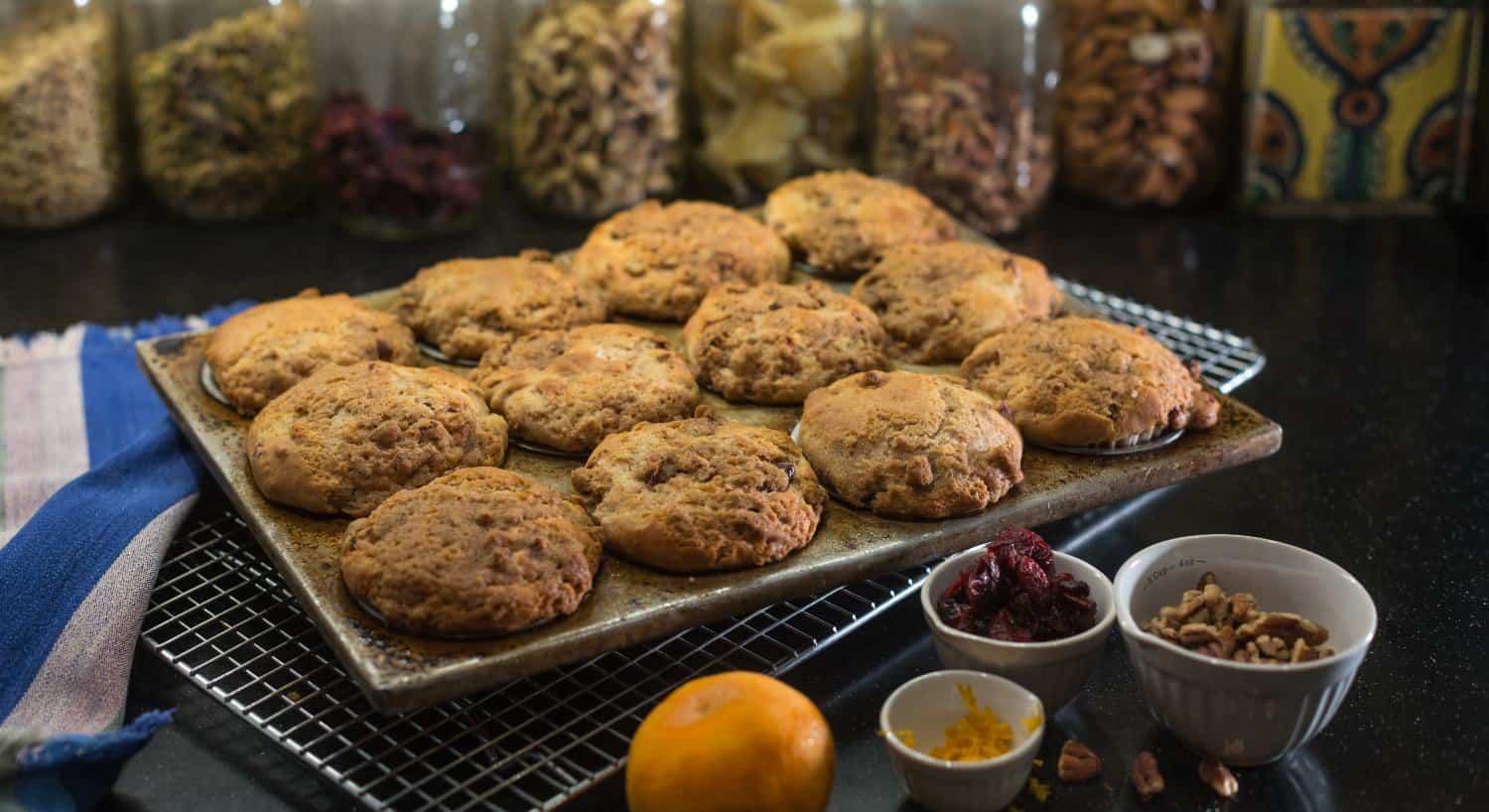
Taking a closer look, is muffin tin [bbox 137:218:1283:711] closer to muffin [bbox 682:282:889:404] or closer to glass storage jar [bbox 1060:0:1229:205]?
muffin [bbox 682:282:889:404]

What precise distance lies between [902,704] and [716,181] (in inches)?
75.4

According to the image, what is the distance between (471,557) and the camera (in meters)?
1.45

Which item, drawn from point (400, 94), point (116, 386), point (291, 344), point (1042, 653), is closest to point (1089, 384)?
point (1042, 653)

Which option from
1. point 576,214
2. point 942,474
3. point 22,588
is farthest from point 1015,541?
point 576,214

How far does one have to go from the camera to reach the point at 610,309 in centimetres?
218

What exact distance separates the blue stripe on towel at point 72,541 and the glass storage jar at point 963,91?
149 centimetres

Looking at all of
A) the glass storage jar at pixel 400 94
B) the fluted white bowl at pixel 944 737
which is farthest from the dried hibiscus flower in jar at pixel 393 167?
the fluted white bowl at pixel 944 737

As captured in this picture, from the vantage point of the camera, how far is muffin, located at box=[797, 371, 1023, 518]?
1646mm

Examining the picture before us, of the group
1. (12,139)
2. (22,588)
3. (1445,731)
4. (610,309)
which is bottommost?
(1445,731)

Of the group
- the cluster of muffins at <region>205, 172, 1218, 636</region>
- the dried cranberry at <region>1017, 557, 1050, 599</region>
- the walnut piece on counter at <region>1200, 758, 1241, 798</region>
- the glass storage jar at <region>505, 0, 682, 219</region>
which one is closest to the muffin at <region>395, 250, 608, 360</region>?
the cluster of muffins at <region>205, 172, 1218, 636</region>

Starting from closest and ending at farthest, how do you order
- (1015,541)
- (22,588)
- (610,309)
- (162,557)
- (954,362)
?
(1015,541), (22,588), (162,557), (954,362), (610,309)

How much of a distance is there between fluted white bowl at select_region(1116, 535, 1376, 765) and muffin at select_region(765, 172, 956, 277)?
0.90 m

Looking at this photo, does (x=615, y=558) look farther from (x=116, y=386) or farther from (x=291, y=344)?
(x=116, y=386)

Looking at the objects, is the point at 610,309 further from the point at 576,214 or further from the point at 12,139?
the point at 12,139
